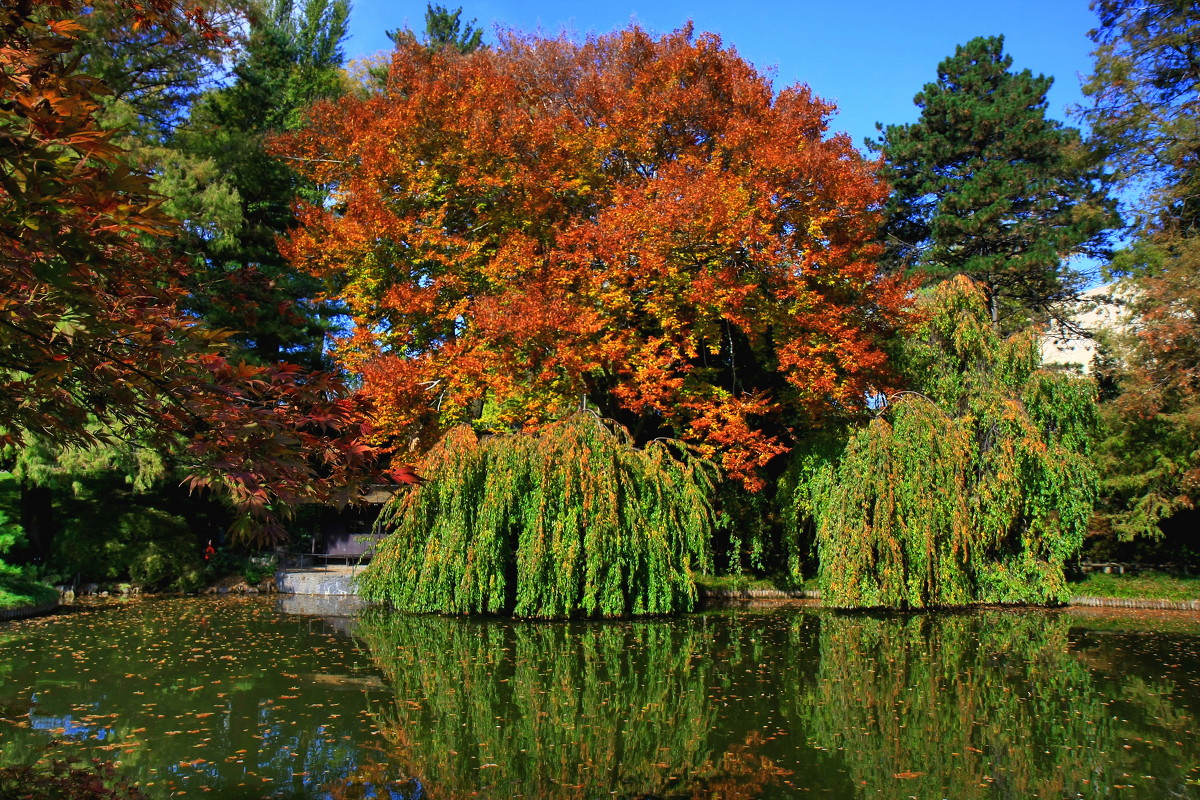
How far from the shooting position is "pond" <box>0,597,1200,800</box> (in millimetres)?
5230

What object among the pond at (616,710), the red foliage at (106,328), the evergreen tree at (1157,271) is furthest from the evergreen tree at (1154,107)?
the red foliage at (106,328)

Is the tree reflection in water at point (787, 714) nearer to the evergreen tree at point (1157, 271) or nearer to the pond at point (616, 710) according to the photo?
the pond at point (616, 710)

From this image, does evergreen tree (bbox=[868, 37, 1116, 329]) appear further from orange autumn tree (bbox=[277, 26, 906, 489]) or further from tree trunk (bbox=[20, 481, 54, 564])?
tree trunk (bbox=[20, 481, 54, 564])

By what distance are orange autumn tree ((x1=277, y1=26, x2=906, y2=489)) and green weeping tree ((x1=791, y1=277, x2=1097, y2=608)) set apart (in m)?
1.33

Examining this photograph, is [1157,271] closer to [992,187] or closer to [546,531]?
[992,187]

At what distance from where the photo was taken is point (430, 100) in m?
17.4

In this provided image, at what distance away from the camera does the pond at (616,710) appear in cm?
523

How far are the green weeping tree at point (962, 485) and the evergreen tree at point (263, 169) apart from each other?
1122 centimetres

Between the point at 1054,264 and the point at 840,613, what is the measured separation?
46.6 feet

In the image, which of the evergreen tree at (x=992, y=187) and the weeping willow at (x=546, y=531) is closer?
the weeping willow at (x=546, y=531)

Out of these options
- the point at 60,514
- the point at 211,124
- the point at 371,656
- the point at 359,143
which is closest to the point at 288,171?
the point at 211,124

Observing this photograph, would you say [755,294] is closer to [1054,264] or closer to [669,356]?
[669,356]

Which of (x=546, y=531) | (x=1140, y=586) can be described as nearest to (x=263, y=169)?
(x=546, y=531)

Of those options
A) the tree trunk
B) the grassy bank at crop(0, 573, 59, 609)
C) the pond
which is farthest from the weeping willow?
the tree trunk
